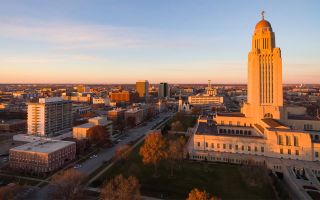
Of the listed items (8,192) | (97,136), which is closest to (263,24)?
(97,136)

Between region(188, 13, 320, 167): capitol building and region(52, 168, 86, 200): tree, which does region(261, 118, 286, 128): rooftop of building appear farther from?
region(52, 168, 86, 200): tree

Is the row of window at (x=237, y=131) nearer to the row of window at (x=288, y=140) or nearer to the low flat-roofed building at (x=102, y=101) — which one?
the row of window at (x=288, y=140)

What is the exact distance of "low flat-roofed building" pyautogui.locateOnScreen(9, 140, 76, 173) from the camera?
47.0 m

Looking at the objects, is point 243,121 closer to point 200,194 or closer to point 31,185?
point 200,194

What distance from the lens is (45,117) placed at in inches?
2965

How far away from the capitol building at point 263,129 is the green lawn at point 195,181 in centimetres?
603

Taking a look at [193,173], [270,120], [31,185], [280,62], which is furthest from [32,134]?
[280,62]

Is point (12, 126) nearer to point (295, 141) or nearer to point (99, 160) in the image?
point (99, 160)

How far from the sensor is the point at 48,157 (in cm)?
4694

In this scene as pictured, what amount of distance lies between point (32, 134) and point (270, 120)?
7356 cm

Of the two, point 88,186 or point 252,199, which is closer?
point 252,199

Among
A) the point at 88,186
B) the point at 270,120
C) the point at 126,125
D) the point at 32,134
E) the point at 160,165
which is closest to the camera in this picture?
the point at 88,186

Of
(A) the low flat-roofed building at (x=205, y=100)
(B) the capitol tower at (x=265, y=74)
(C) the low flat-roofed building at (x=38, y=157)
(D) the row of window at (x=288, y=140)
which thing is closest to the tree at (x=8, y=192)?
(C) the low flat-roofed building at (x=38, y=157)

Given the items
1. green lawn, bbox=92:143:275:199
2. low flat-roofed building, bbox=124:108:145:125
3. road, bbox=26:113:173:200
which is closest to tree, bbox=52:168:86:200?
road, bbox=26:113:173:200
